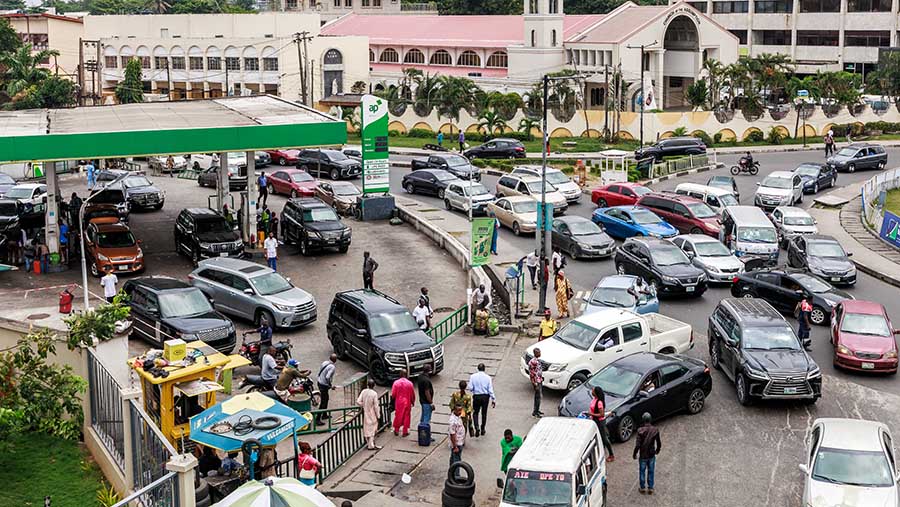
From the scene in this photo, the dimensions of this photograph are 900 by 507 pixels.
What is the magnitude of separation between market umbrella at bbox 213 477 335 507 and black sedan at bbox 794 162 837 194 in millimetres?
→ 41667

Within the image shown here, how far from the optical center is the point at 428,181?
174 feet

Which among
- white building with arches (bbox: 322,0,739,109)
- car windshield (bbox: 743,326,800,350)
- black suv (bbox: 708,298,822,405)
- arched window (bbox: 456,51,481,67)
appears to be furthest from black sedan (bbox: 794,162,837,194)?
arched window (bbox: 456,51,481,67)

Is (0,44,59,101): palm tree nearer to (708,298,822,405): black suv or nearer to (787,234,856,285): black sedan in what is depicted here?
(787,234,856,285): black sedan

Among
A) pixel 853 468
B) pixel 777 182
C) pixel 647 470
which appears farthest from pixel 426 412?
pixel 777 182

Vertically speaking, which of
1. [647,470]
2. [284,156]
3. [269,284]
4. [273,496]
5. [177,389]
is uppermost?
[284,156]

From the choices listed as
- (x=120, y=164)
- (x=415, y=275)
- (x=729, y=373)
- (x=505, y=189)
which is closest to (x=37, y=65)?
(x=120, y=164)

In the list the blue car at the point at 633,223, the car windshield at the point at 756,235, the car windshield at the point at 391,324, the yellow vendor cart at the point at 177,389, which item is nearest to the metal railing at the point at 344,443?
the yellow vendor cart at the point at 177,389

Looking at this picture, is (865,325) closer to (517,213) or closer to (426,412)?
(426,412)

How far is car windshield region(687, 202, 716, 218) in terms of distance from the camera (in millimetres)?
42000

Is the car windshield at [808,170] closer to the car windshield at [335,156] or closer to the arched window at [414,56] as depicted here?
the car windshield at [335,156]

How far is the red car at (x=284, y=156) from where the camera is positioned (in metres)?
62.1

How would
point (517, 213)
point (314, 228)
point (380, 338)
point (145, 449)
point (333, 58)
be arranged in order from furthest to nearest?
point (333, 58)
point (517, 213)
point (314, 228)
point (380, 338)
point (145, 449)

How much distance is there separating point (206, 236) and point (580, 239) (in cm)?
1298

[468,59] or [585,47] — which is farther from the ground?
[585,47]
